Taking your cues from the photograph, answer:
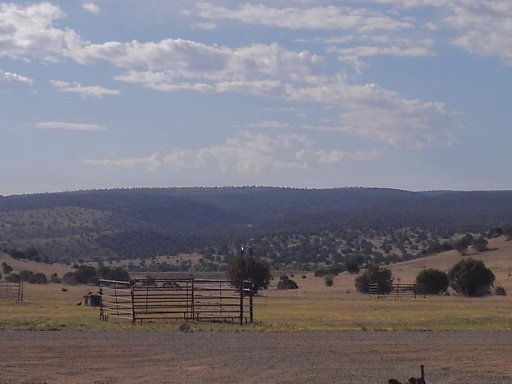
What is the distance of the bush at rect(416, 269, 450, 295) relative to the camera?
81.6 metres

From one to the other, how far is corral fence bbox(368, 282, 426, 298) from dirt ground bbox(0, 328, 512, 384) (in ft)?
152

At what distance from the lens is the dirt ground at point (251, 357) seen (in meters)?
21.0

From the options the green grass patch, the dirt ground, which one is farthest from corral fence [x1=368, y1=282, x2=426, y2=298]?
the dirt ground

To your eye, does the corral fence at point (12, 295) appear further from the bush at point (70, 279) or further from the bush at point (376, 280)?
the bush at point (376, 280)

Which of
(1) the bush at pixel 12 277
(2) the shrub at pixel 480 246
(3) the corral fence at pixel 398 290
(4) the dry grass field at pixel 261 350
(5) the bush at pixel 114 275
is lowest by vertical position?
(3) the corral fence at pixel 398 290

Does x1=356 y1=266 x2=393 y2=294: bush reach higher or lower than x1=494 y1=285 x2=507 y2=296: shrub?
higher

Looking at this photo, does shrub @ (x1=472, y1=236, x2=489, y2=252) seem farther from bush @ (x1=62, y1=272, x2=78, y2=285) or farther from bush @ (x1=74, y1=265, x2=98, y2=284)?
bush @ (x1=62, y1=272, x2=78, y2=285)

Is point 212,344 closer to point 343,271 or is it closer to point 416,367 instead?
point 416,367

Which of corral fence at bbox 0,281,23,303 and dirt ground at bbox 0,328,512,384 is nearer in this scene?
dirt ground at bbox 0,328,512,384

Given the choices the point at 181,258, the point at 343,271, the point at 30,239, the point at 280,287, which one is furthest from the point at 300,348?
the point at 30,239

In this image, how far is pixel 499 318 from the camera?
137ft

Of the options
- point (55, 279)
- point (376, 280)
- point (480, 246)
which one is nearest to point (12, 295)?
point (376, 280)

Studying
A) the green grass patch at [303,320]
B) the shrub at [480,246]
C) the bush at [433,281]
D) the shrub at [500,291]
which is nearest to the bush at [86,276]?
the bush at [433,281]

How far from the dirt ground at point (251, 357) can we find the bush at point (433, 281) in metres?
49.3
